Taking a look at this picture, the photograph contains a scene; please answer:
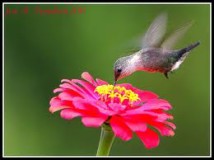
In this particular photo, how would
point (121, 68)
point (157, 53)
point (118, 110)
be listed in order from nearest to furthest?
point (118, 110) < point (121, 68) < point (157, 53)

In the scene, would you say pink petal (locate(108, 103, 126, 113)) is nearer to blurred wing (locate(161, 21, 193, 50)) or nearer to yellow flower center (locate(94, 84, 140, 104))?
yellow flower center (locate(94, 84, 140, 104))

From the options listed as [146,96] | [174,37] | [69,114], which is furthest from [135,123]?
[174,37]

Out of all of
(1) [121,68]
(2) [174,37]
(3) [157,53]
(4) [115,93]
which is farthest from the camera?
(3) [157,53]

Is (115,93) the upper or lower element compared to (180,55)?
lower

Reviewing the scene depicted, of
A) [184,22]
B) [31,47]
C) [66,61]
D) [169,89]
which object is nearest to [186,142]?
[169,89]

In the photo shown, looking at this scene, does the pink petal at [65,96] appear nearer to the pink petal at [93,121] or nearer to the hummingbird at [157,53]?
the pink petal at [93,121]

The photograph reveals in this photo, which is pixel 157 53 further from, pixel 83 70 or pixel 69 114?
pixel 83 70

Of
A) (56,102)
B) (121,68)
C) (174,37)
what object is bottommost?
(56,102)
